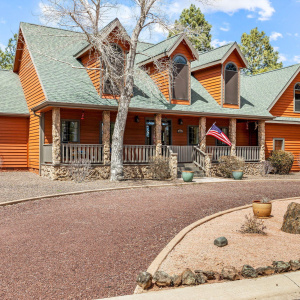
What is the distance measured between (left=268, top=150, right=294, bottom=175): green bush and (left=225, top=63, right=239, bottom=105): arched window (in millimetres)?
4271

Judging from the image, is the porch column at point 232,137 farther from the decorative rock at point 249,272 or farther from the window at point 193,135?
the decorative rock at point 249,272

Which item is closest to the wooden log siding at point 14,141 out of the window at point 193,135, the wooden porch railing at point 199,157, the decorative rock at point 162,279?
the wooden porch railing at point 199,157

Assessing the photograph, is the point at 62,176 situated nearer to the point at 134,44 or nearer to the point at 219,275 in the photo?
the point at 134,44

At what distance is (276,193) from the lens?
42.2ft

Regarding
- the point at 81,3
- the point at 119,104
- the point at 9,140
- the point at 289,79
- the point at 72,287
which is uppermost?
the point at 81,3

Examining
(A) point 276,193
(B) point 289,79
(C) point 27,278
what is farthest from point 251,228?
(B) point 289,79

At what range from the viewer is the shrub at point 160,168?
1714 centimetres

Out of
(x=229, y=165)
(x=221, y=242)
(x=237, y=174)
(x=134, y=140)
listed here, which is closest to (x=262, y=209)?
(x=221, y=242)

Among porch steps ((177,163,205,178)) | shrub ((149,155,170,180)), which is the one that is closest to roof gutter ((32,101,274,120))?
shrub ((149,155,170,180))

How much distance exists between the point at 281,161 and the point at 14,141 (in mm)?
16420

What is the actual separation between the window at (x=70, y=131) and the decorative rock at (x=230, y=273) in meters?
15.3

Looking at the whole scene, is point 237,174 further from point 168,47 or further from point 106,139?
point 168,47

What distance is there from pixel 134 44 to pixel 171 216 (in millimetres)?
10752

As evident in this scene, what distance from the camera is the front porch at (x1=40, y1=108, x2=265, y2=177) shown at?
56.2 ft
